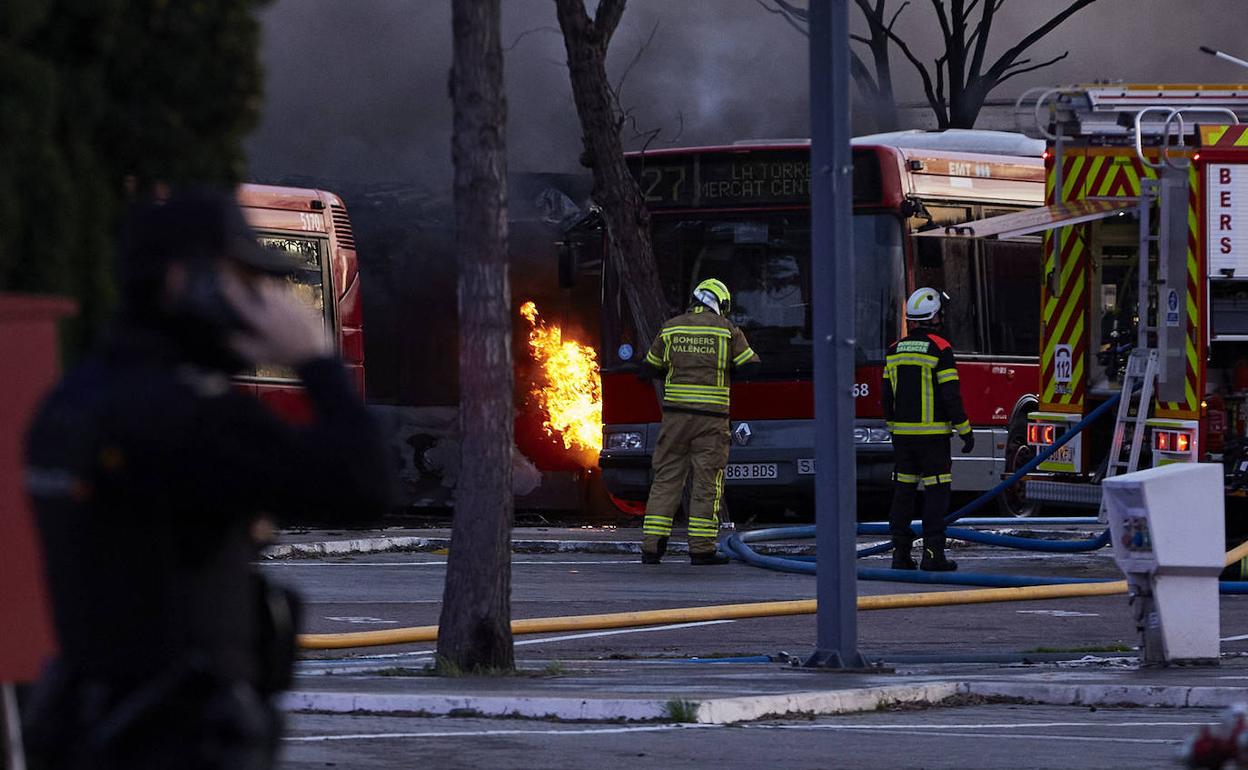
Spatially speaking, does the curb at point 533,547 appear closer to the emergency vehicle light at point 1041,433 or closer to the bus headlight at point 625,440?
the bus headlight at point 625,440

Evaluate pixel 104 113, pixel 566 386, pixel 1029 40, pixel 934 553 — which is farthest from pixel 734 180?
pixel 1029 40

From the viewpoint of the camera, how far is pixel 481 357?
28.5 ft

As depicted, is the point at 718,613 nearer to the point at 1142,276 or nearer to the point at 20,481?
the point at 1142,276

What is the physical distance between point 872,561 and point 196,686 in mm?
12938

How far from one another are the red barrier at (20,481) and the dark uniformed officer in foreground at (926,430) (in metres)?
10.3

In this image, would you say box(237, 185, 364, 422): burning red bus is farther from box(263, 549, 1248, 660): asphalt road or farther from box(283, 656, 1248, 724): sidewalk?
box(283, 656, 1248, 724): sidewalk

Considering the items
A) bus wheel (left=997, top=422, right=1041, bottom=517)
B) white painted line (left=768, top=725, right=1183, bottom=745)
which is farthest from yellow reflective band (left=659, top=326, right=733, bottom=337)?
white painted line (left=768, top=725, right=1183, bottom=745)

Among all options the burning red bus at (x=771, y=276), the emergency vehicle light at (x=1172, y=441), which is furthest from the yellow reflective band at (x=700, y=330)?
the burning red bus at (x=771, y=276)

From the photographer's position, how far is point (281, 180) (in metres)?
21.8

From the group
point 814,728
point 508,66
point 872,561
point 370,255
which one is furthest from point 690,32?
point 814,728

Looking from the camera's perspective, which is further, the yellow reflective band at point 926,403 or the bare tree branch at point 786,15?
the bare tree branch at point 786,15

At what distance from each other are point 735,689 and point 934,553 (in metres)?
5.91

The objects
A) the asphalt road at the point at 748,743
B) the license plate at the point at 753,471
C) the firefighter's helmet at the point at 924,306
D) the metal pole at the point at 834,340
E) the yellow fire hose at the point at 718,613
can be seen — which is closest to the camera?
the asphalt road at the point at 748,743

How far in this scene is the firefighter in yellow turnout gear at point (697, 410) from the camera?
48.9 ft
